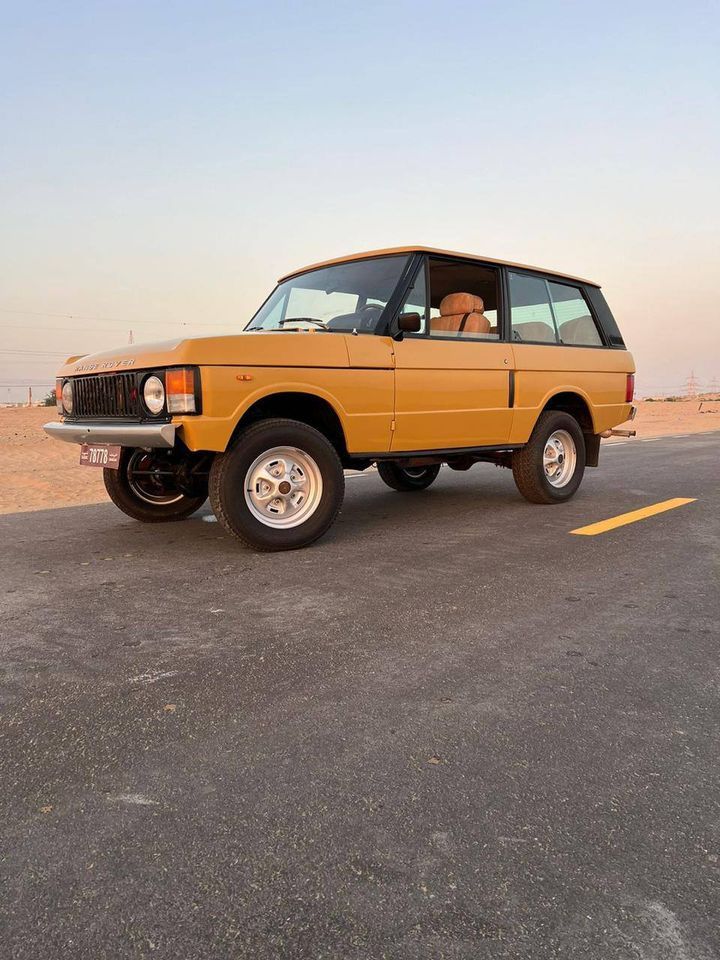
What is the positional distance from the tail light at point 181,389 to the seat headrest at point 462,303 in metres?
2.62

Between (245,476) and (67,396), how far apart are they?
167 cm

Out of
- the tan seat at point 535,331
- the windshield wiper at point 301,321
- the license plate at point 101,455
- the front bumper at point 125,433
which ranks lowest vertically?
the license plate at point 101,455

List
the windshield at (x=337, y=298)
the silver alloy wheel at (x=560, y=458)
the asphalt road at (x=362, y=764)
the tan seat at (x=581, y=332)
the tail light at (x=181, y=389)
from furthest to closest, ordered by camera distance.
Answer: the tan seat at (x=581, y=332), the silver alloy wheel at (x=560, y=458), the windshield at (x=337, y=298), the tail light at (x=181, y=389), the asphalt road at (x=362, y=764)

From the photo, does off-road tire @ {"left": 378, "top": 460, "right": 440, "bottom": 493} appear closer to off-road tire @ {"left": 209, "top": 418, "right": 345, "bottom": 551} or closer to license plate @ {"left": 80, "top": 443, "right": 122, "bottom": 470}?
off-road tire @ {"left": 209, "top": 418, "right": 345, "bottom": 551}

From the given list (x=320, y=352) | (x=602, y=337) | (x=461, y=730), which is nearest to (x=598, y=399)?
(x=602, y=337)

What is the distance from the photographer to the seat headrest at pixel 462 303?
236 inches

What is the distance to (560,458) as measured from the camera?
21.8ft

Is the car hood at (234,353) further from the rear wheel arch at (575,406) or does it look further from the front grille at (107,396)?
the rear wheel arch at (575,406)

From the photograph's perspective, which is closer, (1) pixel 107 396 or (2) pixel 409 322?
(1) pixel 107 396

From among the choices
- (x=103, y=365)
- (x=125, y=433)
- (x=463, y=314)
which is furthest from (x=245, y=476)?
(x=463, y=314)

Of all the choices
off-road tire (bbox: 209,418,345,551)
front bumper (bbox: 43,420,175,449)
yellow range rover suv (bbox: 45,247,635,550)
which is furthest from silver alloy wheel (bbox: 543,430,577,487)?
front bumper (bbox: 43,420,175,449)

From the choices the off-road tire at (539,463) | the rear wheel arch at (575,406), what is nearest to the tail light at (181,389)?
the off-road tire at (539,463)

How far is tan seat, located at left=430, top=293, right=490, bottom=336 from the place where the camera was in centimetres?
590

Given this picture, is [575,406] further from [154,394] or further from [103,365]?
[103,365]
